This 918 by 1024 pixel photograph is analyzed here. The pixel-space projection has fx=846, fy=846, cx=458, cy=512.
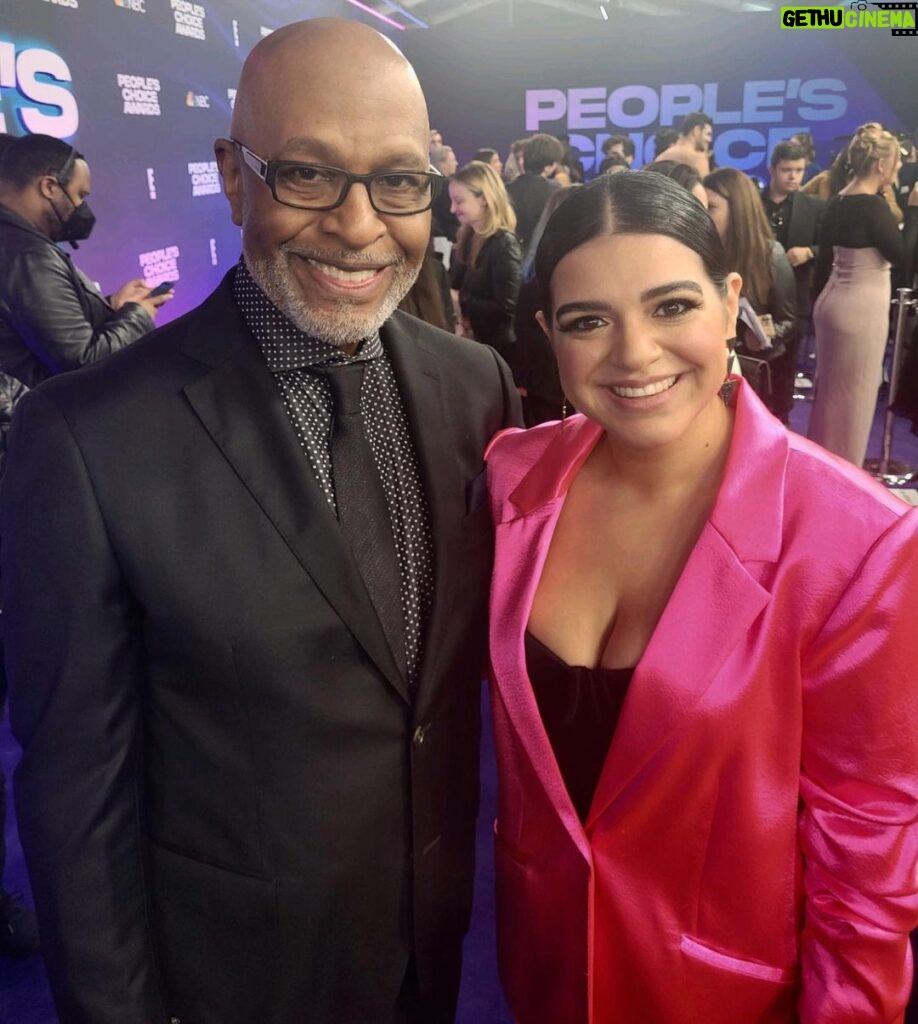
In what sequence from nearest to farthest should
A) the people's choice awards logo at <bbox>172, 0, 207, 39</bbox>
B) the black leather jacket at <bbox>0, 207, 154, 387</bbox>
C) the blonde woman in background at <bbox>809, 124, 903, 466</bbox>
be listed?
the black leather jacket at <bbox>0, 207, 154, 387</bbox> → the blonde woman in background at <bbox>809, 124, 903, 466</bbox> → the people's choice awards logo at <bbox>172, 0, 207, 39</bbox>

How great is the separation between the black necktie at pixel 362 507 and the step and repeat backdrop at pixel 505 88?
15.5 feet

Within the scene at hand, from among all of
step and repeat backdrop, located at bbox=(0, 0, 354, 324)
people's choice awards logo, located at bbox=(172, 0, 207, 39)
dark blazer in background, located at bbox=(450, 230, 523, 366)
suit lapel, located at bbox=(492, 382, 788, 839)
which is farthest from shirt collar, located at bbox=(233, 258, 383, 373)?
people's choice awards logo, located at bbox=(172, 0, 207, 39)

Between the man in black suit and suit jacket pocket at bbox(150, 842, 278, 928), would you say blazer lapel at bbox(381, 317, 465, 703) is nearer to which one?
suit jacket pocket at bbox(150, 842, 278, 928)

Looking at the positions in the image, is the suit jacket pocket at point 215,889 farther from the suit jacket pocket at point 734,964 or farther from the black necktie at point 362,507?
the suit jacket pocket at point 734,964

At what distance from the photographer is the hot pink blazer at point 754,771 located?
1041 mm

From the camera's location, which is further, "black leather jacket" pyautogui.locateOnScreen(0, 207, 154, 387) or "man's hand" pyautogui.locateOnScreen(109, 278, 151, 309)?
"man's hand" pyautogui.locateOnScreen(109, 278, 151, 309)

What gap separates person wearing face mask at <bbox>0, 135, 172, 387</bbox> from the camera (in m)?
2.83

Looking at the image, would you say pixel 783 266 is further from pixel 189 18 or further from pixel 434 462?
pixel 189 18

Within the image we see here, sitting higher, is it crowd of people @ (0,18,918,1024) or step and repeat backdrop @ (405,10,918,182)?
step and repeat backdrop @ (405,10,918,182)

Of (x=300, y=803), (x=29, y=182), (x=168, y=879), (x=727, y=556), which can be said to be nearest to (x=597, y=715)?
(x=727, y=556)

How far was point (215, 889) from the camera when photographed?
123 cm

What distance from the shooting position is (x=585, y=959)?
4.19ft

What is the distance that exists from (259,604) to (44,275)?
2265 mm

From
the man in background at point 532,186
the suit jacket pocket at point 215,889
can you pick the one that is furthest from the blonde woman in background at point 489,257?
the suit jacket pocket at point 215,889
